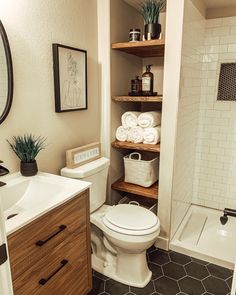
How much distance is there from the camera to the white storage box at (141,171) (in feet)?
7.34

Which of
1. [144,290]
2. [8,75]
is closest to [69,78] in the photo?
[8,75]

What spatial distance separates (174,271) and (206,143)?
1404 millimetres

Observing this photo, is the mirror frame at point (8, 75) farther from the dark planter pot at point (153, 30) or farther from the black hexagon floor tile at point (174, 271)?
the black hexagon floor tile at point (174, 271)

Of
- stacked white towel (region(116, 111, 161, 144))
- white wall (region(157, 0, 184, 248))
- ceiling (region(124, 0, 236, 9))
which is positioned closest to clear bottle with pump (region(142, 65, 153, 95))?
stacked white towel (region(116, 111, 161, 144))

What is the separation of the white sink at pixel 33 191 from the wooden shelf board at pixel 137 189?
2.90 ft

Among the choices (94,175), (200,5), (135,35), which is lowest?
(94,175)

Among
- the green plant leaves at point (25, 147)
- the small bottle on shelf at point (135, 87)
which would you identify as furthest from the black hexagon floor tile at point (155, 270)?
the small bottle on shelf at point (135, 87)

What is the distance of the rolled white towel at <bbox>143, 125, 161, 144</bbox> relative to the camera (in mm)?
2133

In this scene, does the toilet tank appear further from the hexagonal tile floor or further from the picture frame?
the hexagonal tile floor

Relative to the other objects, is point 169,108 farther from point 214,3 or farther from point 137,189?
point 214,3

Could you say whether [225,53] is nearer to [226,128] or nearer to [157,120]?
[226,128]

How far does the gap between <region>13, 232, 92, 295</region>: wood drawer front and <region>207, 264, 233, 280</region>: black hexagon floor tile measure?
1.00 metres

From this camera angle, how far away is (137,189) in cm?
A: 229

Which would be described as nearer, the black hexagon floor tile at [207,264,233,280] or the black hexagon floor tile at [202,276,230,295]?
the black hexagon floor tile at [202,276,230,295]
